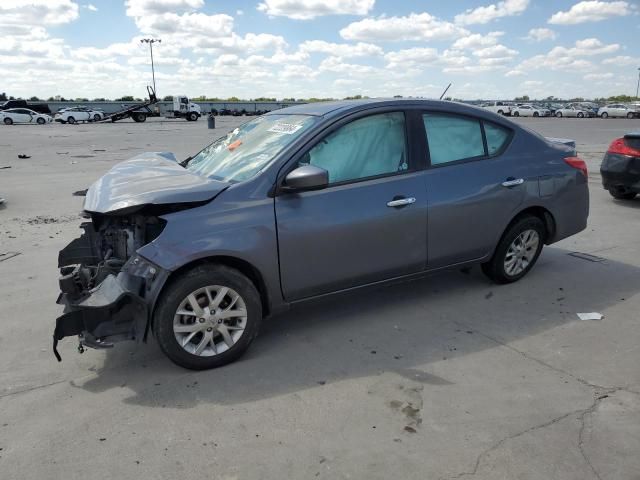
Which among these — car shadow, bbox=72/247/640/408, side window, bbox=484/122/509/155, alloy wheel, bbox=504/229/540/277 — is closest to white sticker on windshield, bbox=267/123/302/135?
car shadow, bbox=72/247/640/408

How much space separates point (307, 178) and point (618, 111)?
66.2 m

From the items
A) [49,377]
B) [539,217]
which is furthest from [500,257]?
[49,377]

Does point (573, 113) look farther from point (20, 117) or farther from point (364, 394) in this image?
point (364, 394)

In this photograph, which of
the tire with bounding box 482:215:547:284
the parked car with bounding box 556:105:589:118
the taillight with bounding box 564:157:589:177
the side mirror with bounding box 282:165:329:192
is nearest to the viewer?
the side mirror with bounding box 282:165:329:192

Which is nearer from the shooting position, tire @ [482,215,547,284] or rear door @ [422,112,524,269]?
rear door @ [422,112,524,269]

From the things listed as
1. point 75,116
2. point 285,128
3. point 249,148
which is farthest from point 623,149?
point 75,116

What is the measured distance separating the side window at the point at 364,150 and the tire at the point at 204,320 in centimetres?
103

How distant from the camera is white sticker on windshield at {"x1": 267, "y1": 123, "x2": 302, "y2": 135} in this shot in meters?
4.07

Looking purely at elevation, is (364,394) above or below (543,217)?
below

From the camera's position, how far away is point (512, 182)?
187 inches

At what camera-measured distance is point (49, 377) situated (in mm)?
3535

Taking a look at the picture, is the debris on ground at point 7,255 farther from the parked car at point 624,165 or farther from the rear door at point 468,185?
the parked car at point 624,165

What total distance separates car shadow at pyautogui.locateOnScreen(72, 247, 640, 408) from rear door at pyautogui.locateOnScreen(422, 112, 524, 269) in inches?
19.5

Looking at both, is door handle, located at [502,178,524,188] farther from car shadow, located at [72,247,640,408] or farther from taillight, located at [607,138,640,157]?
taillight, located at [607,138,640,157]
